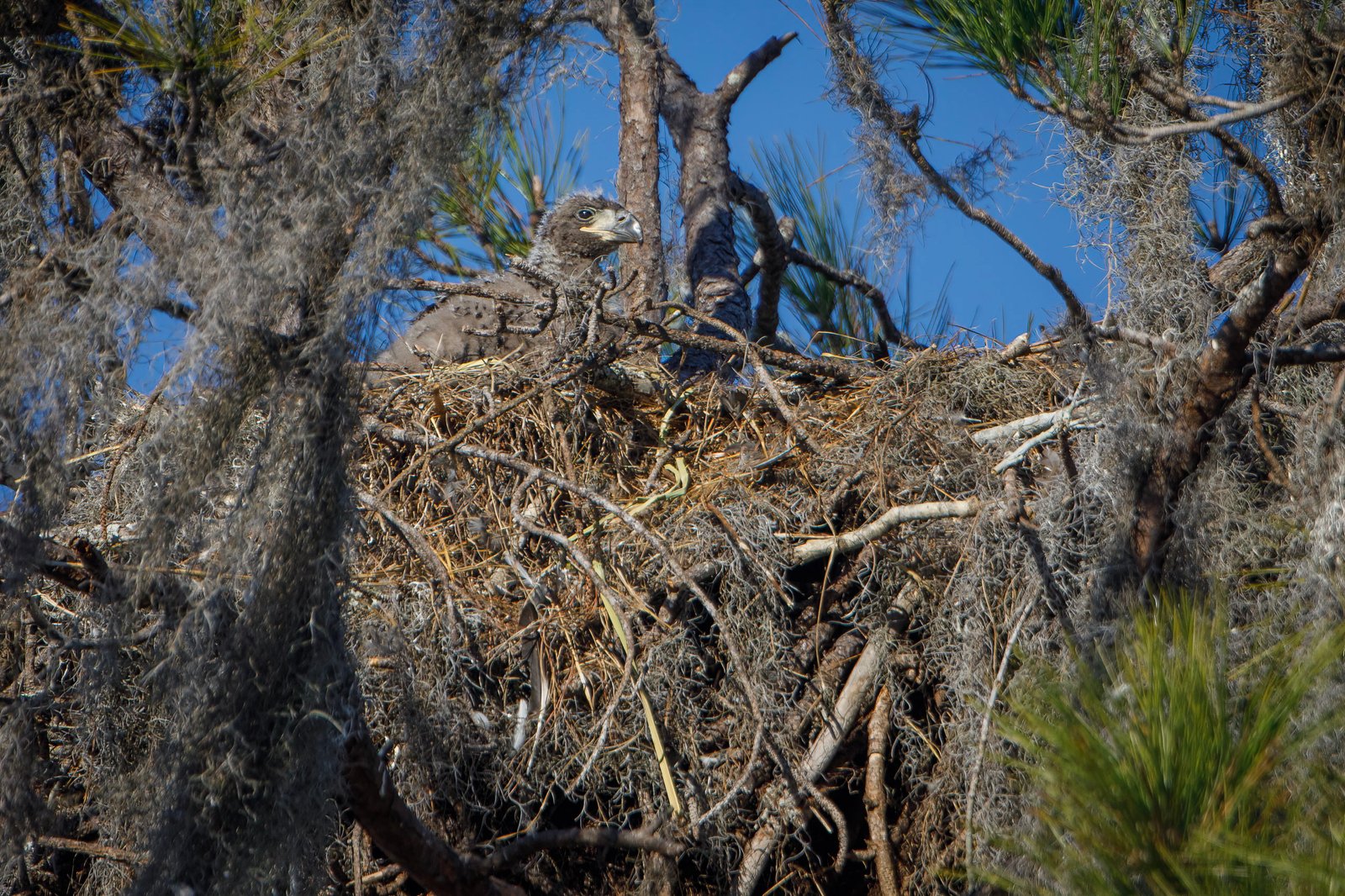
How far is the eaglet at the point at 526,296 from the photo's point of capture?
13.7ft

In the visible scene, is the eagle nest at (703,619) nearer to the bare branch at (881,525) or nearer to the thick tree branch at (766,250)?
the bare branch at (881,525)

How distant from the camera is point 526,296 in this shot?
214 inches

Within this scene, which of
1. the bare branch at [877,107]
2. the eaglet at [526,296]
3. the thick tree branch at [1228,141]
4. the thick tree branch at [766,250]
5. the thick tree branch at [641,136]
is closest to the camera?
the thick tree branch at [1228,141]

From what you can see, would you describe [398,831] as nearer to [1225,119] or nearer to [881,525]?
[881,525]

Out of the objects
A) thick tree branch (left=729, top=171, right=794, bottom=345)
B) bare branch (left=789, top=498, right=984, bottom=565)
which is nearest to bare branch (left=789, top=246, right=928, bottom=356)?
thick tree branch (left=729, top=171, right=794, bottom=345)

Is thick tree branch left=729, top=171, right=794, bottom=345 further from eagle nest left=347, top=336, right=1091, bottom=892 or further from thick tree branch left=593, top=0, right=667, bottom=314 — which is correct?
eagle nest left=347, top=336, right=1091, bottom=892

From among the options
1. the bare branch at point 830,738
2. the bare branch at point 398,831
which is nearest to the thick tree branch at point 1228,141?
the bare branch at point 830,738

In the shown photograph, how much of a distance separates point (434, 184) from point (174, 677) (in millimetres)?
977

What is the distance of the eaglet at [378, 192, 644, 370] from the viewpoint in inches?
164

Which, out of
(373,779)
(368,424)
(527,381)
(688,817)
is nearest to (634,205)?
(527,381)

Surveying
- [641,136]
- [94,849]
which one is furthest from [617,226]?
[94,849]

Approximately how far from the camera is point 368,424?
3.98 metres

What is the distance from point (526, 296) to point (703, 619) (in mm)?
2313

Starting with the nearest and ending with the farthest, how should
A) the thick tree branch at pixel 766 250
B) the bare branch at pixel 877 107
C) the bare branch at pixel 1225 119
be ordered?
1. the bare branch at pixel 1225 119
2. the bare branch at pixel 877 107
3. the thick tree branch at pixel 766 250
